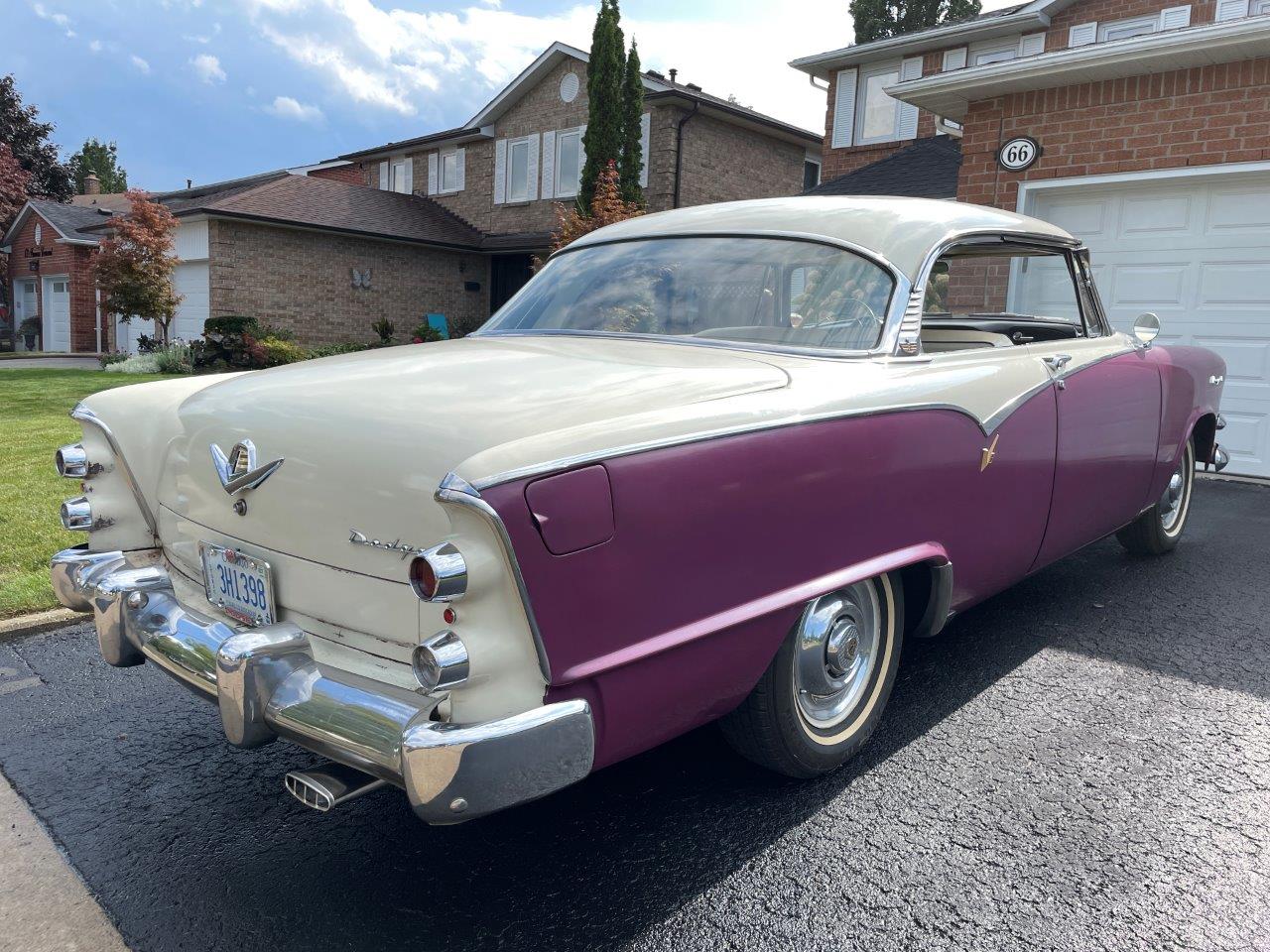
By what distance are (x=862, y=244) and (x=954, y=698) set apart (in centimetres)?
160

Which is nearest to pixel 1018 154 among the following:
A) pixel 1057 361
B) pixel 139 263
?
pixel 1057 361

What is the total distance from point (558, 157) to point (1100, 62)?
623 inches

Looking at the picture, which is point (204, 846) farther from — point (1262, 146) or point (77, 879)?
point (1262, 146)

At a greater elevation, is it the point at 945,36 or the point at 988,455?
the point at 945,36

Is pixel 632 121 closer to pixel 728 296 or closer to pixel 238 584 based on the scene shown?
pixel 728 296

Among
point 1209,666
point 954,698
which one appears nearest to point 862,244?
point 954,698

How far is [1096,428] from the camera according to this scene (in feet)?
12.4

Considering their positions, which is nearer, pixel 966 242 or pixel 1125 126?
pixel 966 242

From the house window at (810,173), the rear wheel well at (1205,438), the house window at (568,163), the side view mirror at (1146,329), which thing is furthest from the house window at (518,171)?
the side view mirror at (1146,329)

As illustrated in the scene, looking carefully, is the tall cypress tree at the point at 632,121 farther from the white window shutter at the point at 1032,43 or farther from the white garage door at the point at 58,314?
the white garage door at the point at 58,314

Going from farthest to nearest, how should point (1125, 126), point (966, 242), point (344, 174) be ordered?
point (344, 174) < point (1125, 126) < point (966, 242)

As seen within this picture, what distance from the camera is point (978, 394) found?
3.05 meters

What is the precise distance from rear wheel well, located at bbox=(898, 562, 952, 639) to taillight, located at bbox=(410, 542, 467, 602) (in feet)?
5.08

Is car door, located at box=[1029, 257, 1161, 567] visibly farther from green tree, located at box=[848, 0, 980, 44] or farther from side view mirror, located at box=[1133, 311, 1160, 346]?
green tree, located at box=[848, 0, 980, 44]
